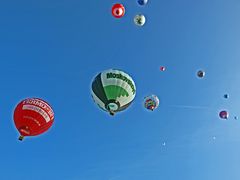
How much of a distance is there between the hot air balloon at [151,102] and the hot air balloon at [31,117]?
5.94 m

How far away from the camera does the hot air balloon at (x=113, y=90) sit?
22.1 metres

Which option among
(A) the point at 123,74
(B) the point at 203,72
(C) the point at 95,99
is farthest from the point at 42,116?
(B) the point at 203,72

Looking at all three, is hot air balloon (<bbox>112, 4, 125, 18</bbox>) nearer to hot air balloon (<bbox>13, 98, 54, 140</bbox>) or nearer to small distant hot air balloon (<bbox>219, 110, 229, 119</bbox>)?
hot air balloon (<bbox>13, 98, 54, 140</bbox>)

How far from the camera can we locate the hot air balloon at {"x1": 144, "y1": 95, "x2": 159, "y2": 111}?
25555 mm

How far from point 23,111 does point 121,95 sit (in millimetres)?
4570

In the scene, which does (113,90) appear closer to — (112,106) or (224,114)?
(112,106)

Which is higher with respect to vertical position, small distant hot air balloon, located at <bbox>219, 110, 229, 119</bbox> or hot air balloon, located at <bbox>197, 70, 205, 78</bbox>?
hot air balloon, located at <bbox>197, 70, 205, 78</bbox>

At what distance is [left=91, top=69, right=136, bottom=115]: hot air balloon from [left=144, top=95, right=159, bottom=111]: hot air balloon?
3.05 metres

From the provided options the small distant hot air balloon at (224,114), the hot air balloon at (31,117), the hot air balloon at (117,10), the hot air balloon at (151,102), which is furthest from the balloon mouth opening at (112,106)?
the small distant hot air balloon at (224,114)

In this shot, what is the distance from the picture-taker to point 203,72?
2623cm

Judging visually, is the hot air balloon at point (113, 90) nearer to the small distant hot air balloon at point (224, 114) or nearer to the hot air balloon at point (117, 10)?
the hot air balloon at point (117, 10)

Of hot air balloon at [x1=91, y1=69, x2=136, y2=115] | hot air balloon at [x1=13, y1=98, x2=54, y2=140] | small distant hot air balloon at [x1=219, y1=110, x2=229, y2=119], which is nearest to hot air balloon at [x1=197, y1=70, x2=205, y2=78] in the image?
small distant hot air balloon at [x1=219, y1=110, x2=229, y2=119]

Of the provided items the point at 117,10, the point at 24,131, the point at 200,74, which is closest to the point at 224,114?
the point at 200,74

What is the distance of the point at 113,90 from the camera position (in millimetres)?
22125
